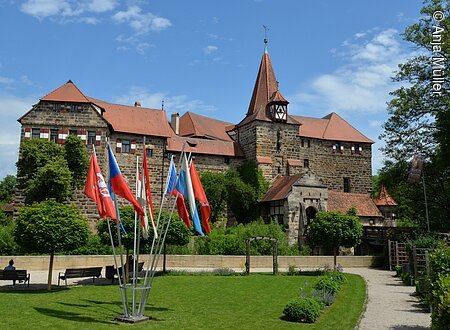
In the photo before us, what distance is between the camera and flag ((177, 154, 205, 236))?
11.7m

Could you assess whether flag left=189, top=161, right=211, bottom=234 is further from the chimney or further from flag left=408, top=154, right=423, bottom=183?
the chimney

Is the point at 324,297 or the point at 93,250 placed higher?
the point at 93,250

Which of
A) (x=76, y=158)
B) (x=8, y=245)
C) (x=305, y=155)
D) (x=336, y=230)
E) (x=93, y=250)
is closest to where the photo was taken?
(x=336, y=230)

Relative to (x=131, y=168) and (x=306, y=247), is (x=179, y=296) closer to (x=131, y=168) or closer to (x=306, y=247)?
(x=306, y=247)

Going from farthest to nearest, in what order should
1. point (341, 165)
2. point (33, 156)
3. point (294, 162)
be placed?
point (341, 165) → point (294, 162) → point (33, 156)

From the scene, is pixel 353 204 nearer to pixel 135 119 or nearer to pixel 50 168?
pixel 135 119

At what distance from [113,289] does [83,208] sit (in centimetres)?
2044

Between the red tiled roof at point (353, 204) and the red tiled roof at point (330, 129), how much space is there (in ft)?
27.2

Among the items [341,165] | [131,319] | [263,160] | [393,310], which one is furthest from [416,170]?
[341,165]

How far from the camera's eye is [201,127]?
48969 millimetres

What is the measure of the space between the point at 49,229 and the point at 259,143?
29801 millimetres

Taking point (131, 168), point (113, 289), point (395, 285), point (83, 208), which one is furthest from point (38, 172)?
point (395, 285)

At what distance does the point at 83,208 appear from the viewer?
3625 cm

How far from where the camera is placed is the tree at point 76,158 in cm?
3534
